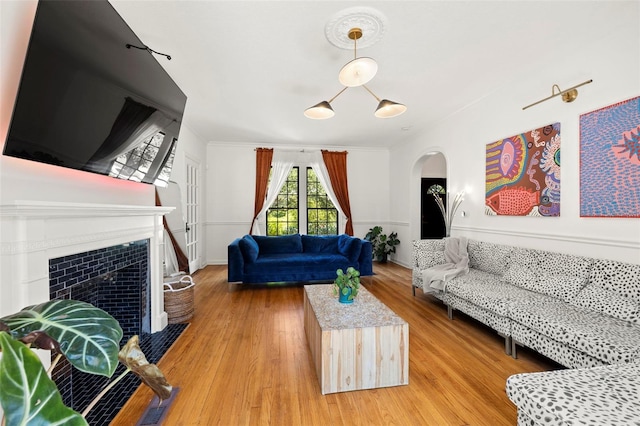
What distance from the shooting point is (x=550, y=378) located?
1261 mm

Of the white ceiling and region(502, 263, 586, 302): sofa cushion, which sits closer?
the white ceiling

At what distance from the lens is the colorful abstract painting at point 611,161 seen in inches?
82.1

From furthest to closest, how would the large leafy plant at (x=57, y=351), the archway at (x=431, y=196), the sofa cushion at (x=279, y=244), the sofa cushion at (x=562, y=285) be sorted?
the archway at (x=431, y=196)
the sofa cushion at (x=279, y=244)
the sofa cushion at (x=562, y=285)
the large leafy plant at (x=57, y=351)

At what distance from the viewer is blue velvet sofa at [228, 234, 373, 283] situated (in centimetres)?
396

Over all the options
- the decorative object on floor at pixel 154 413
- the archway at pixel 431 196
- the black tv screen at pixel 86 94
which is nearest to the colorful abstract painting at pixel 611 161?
the decorative object on floor at pixel 154 413

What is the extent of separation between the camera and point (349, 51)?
2.42 metres

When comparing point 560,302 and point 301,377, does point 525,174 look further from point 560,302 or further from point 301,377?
point 301,377

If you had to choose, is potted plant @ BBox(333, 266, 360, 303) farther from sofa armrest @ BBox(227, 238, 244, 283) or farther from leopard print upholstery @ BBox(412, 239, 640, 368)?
sofa armrest @ BBox(227, 238, 244, 283)

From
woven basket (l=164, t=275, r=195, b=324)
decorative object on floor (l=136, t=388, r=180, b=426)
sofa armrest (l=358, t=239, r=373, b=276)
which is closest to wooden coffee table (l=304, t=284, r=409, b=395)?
decorative object on floor (l=136, t=388, r=180, b=426)

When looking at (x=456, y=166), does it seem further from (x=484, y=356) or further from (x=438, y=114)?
(x=484, y=356)

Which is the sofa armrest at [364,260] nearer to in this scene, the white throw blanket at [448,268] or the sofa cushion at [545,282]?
the white throw blanket at [448,268]

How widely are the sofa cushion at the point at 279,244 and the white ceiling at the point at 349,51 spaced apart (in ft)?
6.76

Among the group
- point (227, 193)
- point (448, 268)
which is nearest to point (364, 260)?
point (448, 268)

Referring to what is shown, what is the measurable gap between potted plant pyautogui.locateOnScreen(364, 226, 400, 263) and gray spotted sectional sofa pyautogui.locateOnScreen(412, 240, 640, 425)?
2627 millimetres
